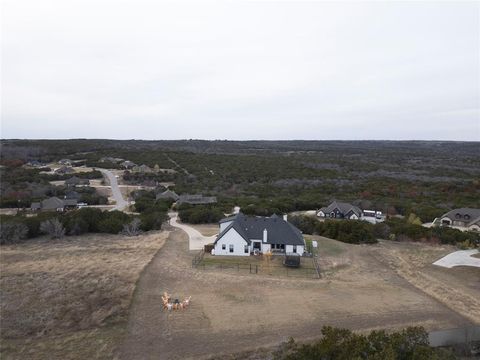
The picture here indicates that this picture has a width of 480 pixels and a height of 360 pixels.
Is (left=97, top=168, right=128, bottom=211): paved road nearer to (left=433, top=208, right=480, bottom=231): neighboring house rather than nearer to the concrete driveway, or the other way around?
the concrete driveway

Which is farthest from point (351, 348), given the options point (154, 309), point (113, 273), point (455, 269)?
point (455, 269)

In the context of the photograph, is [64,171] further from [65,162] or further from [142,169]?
[142,169]

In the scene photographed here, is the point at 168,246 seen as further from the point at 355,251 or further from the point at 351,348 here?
the point at 351,348

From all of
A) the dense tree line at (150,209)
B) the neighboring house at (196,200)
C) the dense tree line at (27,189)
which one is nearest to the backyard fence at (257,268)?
the dense tree line at (150,209)

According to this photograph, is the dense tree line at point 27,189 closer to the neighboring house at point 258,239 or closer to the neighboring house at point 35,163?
the neighboring house at point 35,163

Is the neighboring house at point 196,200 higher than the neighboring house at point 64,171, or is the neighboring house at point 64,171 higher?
the neighboring house at point 64,171

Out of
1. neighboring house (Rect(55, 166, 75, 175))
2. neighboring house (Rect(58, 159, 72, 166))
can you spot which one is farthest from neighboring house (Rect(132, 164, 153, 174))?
neighboring house (Rect(58, 159, 72, 166))

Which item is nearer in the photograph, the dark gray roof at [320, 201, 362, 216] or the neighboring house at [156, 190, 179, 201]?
the dark gray roof at [320, 201, 362, 216]
